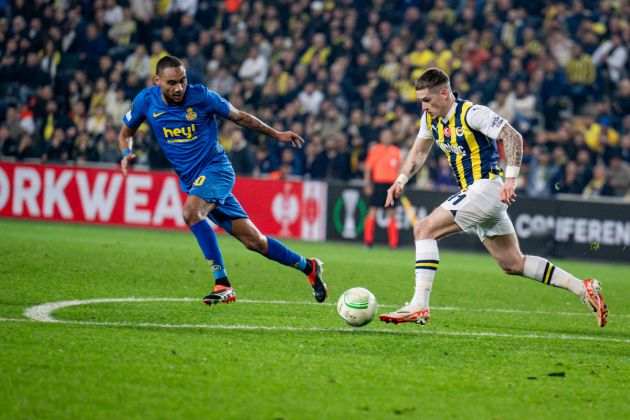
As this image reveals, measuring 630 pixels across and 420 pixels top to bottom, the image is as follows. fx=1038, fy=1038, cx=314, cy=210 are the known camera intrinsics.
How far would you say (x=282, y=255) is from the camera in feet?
32.1

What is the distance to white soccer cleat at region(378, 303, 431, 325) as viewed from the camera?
28.1 feet

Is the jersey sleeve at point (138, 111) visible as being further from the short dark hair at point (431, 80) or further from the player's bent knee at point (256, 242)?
the short dark hair at point (431, 80)

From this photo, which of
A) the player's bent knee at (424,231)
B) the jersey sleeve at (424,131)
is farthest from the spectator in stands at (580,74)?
the player's bent knee at (424,231)

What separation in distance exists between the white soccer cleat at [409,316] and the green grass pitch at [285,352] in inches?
4.5

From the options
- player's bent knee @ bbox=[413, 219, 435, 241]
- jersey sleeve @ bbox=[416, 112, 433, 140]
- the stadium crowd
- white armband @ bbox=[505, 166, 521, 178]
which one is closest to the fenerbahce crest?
jersey sleeve @ bbox=[416, 112, 433, 140]

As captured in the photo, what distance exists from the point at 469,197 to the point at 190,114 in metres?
2.68

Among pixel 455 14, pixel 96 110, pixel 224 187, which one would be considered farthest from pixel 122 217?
pixel 224 187

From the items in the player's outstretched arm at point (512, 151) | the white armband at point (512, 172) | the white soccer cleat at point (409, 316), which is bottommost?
the white soccer cleat at point (409, 316)

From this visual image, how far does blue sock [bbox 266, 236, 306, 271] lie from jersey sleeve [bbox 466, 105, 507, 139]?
2200 millimetres

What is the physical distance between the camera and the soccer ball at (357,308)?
841 cm

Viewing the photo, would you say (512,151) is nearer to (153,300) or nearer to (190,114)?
(190,114)

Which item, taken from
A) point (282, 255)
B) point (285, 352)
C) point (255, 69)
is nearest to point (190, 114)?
point (282, 255)

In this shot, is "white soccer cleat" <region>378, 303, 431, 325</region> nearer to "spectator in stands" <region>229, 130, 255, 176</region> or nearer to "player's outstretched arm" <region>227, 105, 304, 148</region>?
"player's outstretched arm" <region>227, 105, 304, 148</region>

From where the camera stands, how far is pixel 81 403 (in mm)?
5402
